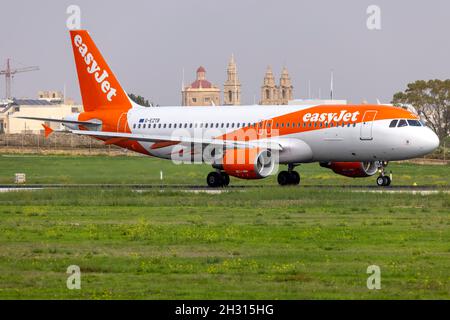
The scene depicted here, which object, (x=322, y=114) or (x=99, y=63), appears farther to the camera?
(x=99, y=63)

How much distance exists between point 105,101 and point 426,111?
11057 centimetres

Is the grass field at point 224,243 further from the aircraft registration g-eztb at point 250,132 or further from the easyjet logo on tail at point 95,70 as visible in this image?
the easyjet logo on tail at point 95,70

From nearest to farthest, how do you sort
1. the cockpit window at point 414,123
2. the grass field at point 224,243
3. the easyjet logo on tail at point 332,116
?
the grass field at point 224,243 < the cockpit window at point 414,123 < the easyjet logo on tail at point 332,116

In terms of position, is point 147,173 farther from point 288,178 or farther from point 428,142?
point 428,142

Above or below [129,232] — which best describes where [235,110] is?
above

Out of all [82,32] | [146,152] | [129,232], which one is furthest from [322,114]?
[129,232]

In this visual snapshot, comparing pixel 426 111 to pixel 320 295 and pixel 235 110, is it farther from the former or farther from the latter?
pixel 320 295

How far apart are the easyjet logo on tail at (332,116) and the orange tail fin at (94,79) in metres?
11.5

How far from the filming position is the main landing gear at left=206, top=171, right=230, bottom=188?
50.6 metres

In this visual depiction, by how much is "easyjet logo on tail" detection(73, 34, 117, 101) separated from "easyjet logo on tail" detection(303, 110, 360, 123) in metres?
12.2

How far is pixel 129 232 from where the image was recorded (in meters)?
29.0

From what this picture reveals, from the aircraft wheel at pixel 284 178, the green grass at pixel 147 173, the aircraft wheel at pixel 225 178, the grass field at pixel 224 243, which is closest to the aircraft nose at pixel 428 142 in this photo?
the grass field at pixel 224 243

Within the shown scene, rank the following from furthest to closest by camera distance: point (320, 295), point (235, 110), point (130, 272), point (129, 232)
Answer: point (235, 110) → point (129, 232) → point (130, 272) → point (320, 295)

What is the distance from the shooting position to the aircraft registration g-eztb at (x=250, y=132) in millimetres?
47438
